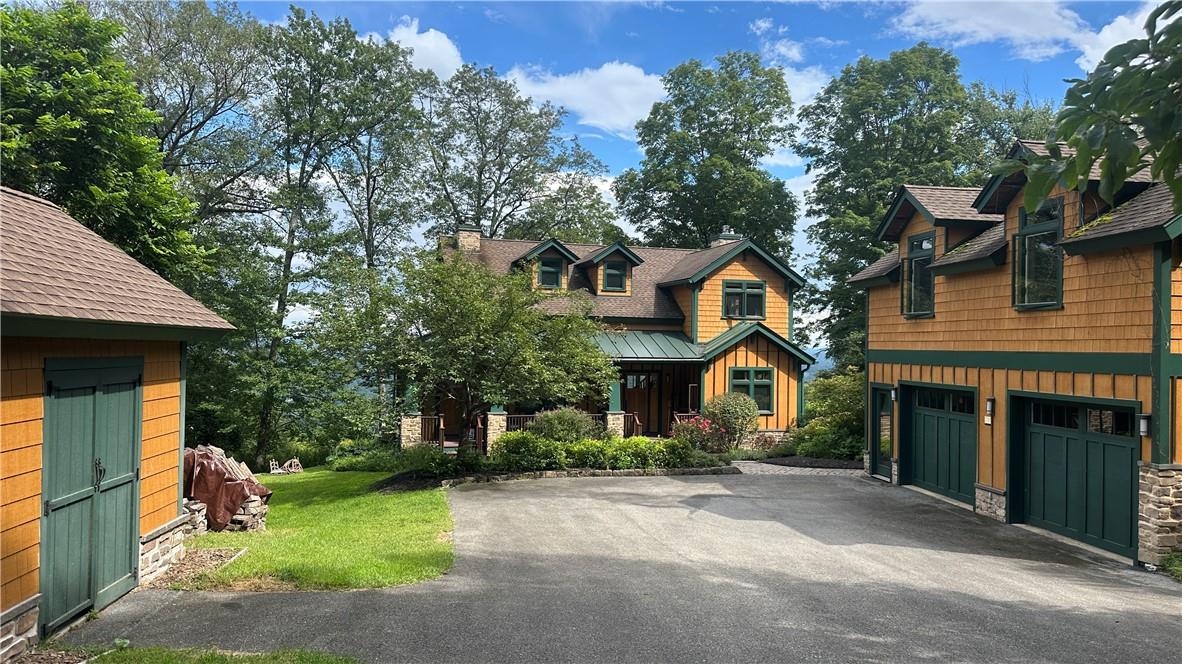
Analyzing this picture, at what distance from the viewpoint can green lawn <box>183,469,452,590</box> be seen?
843 cm

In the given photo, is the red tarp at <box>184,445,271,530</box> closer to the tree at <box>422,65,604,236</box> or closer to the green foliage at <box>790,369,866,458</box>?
the green foliage at <box>790,369,866,458</box>

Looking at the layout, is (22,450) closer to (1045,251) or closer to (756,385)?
(1045,251)

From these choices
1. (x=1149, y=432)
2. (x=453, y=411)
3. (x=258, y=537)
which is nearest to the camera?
(x=1149, y=432)

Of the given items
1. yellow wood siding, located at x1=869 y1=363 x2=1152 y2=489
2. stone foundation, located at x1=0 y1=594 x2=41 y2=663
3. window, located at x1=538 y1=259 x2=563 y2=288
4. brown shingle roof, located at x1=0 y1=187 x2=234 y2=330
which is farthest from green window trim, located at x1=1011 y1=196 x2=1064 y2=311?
window, located at x1=538 y1=259 x2=563 y2=288

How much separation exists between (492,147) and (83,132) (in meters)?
24.1

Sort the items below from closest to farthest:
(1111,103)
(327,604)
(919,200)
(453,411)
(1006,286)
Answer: (1111,103), (327,604), (1006,286), (919,200), (453,411)

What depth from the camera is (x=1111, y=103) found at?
11.6 ft

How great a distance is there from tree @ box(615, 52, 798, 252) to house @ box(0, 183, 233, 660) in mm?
32965

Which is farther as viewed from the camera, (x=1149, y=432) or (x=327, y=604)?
(x=1149, y=432)

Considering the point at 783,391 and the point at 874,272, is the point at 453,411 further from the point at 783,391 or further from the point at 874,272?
the point at 874,272

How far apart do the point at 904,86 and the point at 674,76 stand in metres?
13.0

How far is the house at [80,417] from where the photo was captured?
19.5 feet

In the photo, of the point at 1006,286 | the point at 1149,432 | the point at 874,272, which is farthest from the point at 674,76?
the point at 1149,432

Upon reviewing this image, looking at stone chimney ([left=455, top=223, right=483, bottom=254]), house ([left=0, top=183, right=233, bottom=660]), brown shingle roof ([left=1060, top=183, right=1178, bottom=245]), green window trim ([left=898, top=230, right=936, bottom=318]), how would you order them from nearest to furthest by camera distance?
house ([left=0, top=183, right=233, bottom=660]) < brown shingle roof ([left=1060, top=183, right=1178, bottom=245]) < green window trim ([left=898, top=230, right=936, bottom=318]) < stone chimney ([left=455, top=223, right=483, bottom=254])
